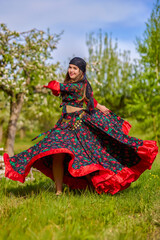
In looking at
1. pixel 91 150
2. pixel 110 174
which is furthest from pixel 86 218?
pixel 91 150

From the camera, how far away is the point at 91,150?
4.04 m

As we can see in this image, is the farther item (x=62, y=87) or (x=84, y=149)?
(x=62, y=87)

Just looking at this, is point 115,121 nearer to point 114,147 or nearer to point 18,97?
point 114,147

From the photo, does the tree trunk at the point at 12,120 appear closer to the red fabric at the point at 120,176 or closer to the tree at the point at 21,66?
the tree at the point at 21,66

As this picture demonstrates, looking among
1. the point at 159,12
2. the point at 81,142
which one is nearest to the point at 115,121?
the point at 81,142

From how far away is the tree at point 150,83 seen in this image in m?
11.8

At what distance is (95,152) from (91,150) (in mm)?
64

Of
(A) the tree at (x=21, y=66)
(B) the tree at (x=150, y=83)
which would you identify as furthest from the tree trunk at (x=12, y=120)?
(B) the tree at (x=150, y=83)

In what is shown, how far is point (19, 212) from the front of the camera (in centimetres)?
311

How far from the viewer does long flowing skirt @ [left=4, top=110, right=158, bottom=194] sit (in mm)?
3822

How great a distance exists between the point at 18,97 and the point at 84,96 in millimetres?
6314

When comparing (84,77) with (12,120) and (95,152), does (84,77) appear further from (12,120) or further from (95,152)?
(12,120)

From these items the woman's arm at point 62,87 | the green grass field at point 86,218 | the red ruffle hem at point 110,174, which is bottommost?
the green grass field at point 86,218

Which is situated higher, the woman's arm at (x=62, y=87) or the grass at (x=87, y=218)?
the woman's arm at (x=62, y=87)
